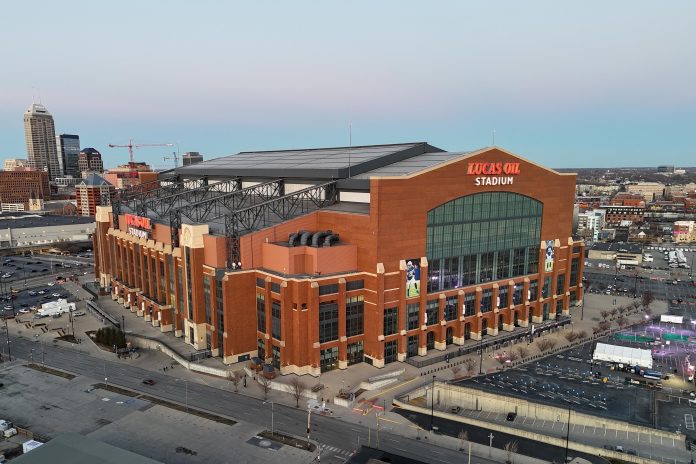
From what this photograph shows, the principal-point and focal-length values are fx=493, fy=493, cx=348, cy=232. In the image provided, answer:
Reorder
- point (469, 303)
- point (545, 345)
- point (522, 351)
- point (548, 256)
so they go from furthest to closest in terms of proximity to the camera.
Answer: point (548, 256) → point (469, 303) → point (545, 345) → point (522, 351)

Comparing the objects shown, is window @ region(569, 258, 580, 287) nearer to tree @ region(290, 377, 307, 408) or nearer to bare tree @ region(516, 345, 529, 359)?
bare tree @ region(516, 345, 529, 359)

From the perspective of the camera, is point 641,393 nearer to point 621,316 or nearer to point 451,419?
point 451,419

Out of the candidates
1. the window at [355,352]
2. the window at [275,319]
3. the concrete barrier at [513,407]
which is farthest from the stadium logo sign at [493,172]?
the window at [275,319]

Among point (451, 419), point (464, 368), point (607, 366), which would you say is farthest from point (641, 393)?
point (451, 419)

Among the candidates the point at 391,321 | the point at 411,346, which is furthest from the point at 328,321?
the point at 411,346

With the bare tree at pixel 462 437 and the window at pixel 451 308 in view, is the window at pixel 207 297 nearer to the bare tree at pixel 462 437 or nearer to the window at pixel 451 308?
the window at pixel 451 308

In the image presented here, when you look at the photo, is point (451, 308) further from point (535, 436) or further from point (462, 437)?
point (462, 437)
